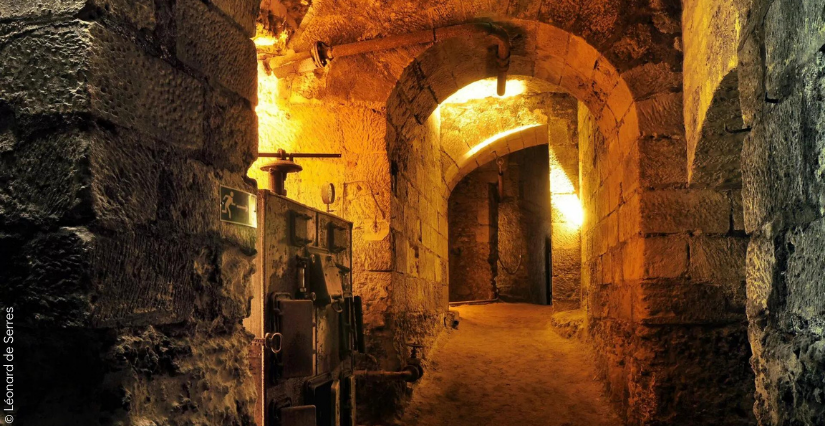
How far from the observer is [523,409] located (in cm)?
510

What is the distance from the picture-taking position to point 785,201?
4.65 ft

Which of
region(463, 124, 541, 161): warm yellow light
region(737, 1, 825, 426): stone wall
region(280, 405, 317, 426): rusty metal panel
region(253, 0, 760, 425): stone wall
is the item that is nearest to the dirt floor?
region(253, 0, 760, 425): stone wall

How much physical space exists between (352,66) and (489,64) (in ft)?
3.85

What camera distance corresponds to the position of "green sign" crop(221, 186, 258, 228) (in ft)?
5.73

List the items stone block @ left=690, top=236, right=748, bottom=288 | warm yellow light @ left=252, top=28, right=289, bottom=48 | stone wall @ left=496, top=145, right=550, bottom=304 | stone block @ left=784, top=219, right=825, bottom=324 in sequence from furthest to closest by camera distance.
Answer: stone wall @ left=496, top=145, right=550, bottom=304 < warm yellow light @ left=252, top=28, right=289, bottom=48 < stone block @ left=690, top=236, right=748, bottom=288 < stone block @ left=784, top=219, right=825, bottom=324

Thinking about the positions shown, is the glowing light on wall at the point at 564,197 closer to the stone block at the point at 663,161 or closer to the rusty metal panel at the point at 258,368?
the stone block at the point at 663,161

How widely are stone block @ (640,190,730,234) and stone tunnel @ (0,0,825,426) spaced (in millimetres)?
15

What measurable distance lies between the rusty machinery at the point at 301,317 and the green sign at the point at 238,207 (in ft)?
2.23

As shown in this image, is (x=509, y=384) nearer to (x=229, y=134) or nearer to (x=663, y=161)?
(x=663, y=161)

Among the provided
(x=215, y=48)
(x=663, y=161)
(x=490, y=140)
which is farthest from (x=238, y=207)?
(x=490, y=140)

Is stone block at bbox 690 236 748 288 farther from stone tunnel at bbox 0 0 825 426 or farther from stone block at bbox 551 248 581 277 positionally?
stone block at bbox 551 248 581 277

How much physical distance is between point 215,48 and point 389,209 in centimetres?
275

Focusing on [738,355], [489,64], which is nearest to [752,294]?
[738,355]

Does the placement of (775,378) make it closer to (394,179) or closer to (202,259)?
(202,259)
